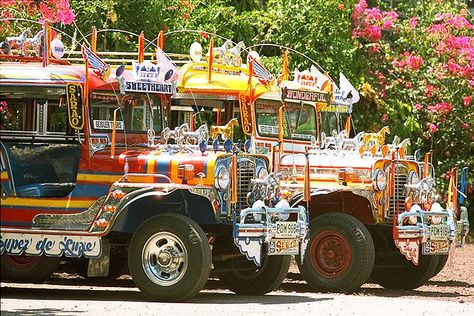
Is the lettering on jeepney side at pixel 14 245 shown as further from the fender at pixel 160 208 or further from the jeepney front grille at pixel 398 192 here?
the jeepney front grille at pixel 398 192

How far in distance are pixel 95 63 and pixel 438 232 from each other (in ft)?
15.2

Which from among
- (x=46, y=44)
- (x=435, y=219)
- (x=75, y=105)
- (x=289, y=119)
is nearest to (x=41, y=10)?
(x=289, y=119)

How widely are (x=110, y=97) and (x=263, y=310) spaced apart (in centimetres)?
→ 321

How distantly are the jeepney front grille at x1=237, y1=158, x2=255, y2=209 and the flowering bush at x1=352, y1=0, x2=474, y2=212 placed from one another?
32.2ft

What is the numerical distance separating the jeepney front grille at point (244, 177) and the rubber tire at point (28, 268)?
9.07 ft

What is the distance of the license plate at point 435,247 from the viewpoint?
57.5 feet

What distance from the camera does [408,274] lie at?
18.7m

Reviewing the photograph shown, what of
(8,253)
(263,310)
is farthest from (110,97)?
(263,310)

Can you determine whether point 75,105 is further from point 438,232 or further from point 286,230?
point 438,232

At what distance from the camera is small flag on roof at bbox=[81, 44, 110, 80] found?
628 inches

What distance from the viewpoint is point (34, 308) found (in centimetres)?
1459

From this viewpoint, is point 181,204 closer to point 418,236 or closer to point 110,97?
point 110,97

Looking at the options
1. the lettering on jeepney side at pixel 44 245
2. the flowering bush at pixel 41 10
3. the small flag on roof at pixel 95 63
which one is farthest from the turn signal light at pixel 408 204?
the flowering bush at pixel 41 10

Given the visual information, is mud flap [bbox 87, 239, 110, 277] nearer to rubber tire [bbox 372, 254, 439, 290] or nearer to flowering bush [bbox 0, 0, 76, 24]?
rubber tire [bbox 372, 254, 439, 290]
